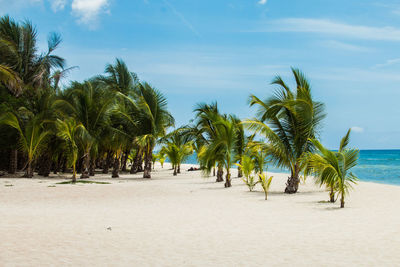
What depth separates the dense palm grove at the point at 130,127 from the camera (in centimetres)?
1264

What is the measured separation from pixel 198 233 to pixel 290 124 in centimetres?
816

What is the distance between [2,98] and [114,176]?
7.57 m

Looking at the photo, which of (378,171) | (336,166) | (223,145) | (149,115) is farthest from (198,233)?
(378,171)

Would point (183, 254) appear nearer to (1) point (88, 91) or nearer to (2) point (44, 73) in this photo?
(1) point (88, 91)

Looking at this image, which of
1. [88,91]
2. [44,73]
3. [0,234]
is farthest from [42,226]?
[44,73]

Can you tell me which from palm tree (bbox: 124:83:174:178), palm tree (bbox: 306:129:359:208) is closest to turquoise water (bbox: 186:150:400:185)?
palm tree (bbox: 306:129:359:208)

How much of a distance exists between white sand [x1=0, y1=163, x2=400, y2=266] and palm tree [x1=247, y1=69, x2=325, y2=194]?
298 centimetres

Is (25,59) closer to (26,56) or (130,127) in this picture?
(26,56)

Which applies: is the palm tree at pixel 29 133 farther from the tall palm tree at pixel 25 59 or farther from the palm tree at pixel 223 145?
the palm tree at pixel 223 145

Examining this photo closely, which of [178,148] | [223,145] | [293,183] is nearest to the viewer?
[293,183]

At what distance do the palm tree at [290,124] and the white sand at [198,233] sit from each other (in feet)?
9.77

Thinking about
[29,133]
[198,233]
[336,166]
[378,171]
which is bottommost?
[198,233]

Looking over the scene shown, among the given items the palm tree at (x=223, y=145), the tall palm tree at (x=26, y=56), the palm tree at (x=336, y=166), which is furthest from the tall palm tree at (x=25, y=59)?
the palm tree at (x=336, y=166)

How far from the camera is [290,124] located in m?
13.0
